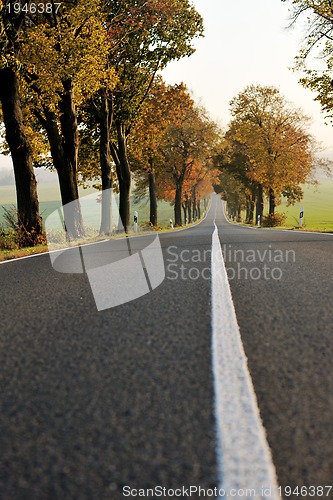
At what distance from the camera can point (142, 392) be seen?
2.09m

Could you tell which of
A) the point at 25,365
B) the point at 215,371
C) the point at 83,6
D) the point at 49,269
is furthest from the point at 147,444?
the point at 83,6

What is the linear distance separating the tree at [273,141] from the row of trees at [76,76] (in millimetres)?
12273

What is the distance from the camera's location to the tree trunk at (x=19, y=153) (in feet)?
41.5

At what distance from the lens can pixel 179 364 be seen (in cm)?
246

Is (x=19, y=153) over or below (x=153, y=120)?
below

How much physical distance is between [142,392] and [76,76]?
44.2ft

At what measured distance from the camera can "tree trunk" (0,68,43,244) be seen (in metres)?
12.6

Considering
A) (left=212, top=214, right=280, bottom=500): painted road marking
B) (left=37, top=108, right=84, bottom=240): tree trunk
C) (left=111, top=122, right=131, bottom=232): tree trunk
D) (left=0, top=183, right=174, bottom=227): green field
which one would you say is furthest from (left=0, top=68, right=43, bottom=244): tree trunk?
(left=0, top=183, right=174, bottom=227): green field

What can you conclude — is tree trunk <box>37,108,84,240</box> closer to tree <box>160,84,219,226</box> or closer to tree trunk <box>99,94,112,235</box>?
tree trunk <box>99,94,112,235</box>

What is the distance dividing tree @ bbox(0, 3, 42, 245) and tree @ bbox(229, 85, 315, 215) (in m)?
27.5

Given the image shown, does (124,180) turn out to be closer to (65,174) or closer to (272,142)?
(65,174)

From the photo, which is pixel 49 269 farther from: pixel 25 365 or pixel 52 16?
pixel 52 16

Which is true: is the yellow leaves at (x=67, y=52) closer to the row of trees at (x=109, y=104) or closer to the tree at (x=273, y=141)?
the row of trees at (x=109, y=104)

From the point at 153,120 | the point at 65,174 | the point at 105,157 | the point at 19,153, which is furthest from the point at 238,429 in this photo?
the point at 153,120
